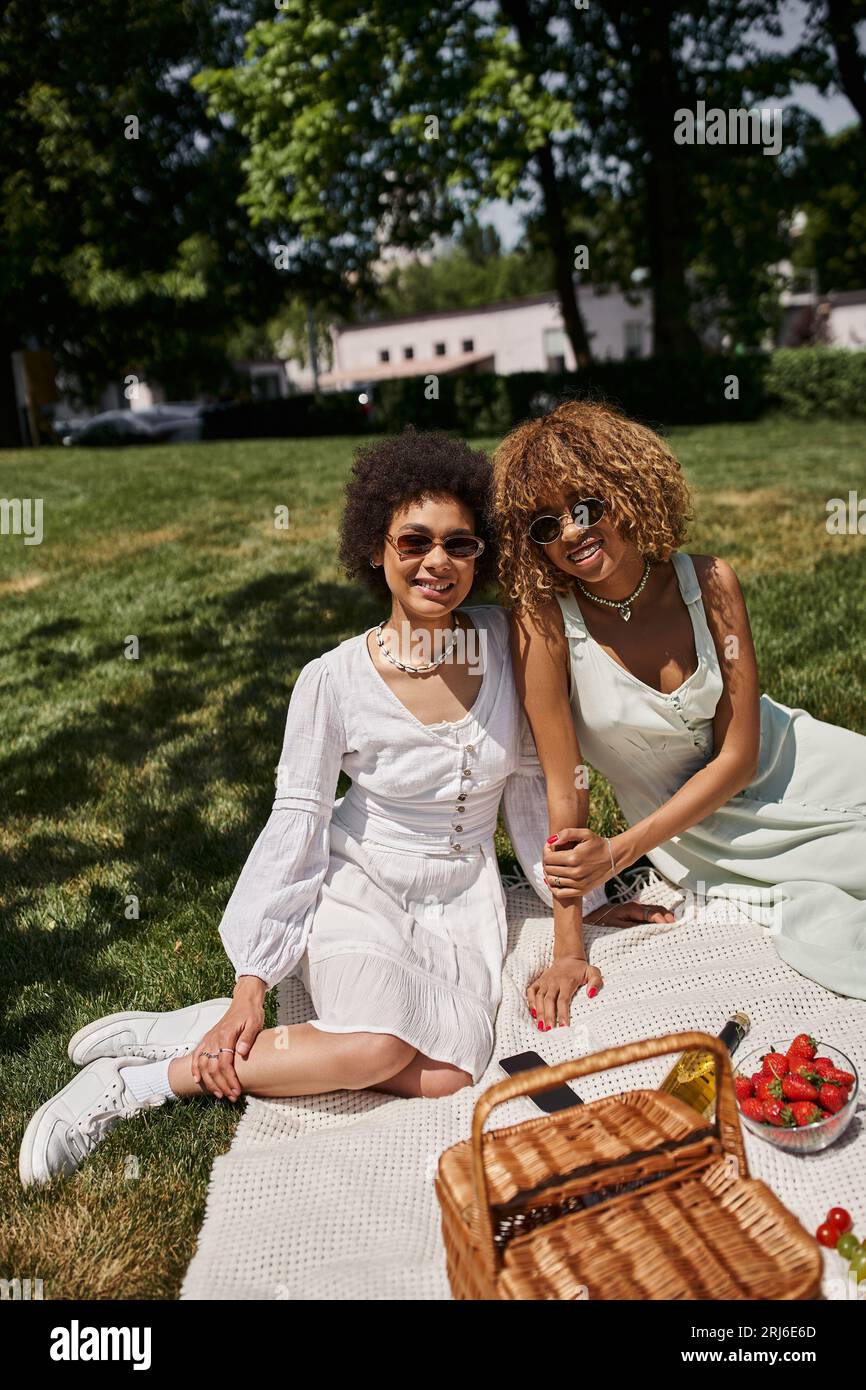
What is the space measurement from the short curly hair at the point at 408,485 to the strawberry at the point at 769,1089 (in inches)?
67.9

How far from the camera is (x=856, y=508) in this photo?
10.2 metres

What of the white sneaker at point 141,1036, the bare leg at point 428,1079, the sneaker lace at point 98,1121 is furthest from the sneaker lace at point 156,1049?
the bare leg at point 428,1079

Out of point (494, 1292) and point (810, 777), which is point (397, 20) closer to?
point (810, 777)

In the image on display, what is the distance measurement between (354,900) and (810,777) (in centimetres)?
166

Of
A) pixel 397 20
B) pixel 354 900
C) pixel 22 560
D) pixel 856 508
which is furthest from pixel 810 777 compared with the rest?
pixel 397 20

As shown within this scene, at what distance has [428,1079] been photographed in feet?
10.3

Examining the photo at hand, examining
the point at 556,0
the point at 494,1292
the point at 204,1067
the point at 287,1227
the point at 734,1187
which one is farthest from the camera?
the point at 556,0

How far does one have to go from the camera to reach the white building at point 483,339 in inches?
2130

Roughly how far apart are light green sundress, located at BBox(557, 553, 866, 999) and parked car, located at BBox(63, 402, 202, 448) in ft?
86.8

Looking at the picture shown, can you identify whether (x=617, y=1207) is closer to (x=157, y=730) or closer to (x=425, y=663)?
(x=425, y=663)

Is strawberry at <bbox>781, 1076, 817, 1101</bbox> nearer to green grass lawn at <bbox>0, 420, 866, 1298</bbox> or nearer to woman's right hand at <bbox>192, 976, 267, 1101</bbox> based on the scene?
woman's right hand at <bbox>192, 976, 267, 1101</bbox>

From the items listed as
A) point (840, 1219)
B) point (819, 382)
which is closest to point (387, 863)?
point (840, 1219)

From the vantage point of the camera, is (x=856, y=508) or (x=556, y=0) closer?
(x=856, y=508)
